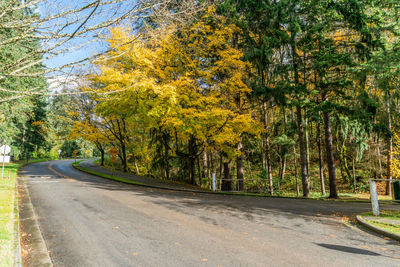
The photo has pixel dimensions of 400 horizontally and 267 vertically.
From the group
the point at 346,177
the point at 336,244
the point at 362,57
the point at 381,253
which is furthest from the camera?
the point at 346,177

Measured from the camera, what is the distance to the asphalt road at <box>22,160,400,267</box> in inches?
168

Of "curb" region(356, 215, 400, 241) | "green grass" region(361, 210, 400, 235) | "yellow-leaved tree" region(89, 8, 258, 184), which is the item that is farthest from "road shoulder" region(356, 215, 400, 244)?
"yellow-leaved tree" region(89, 8, 258, 184)

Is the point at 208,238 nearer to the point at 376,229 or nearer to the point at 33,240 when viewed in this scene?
the point at 33,240

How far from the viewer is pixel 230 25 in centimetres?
1448

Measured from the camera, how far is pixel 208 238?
17.6 feet

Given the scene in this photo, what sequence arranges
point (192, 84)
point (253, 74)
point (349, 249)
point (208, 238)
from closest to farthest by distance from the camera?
point (349, 249) < point (208, 238) < point (192, 84) < point (253, 74)

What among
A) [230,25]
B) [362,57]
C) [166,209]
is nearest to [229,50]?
[230,25]

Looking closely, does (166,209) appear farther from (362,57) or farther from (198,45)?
(362,57)

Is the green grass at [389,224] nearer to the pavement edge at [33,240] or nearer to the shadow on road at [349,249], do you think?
the shadow on road at [349,249]

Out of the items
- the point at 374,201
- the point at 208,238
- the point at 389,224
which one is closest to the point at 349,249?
the point at 389,224

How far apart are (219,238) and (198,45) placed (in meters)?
11.9

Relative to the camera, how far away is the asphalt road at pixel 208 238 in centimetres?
426

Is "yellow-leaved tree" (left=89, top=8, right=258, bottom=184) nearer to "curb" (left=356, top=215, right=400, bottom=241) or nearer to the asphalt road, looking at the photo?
the asphalt road

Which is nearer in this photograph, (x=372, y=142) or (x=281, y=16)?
(x=281, y=16)
